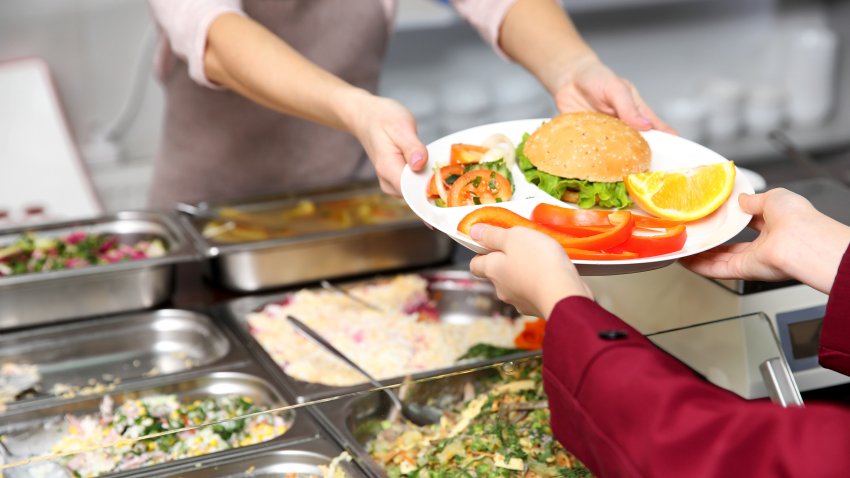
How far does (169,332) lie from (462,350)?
63 centimetres

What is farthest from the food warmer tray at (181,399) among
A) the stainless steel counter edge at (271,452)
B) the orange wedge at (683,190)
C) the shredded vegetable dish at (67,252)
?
the orange wedge at (683,190)

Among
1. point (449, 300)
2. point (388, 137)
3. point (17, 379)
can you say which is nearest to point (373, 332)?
point (449, 300)

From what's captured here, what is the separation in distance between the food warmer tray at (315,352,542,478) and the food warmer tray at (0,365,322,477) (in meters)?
0.07

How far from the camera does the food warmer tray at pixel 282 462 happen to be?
1501 mm

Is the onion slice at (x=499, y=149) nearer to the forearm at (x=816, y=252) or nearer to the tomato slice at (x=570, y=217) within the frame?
the tomato slice at (x=570, y=217)

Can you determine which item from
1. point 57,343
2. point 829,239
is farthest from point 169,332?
point 829,239

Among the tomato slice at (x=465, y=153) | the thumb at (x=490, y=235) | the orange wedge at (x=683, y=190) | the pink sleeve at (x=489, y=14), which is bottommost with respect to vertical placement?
the orange wedge at (x=683, y=190)

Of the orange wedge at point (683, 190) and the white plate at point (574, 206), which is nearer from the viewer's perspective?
the white plate at point (574, 206)

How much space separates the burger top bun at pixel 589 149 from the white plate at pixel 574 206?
6cm

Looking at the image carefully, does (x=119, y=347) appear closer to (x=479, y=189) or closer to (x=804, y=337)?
(x=479, y=189)

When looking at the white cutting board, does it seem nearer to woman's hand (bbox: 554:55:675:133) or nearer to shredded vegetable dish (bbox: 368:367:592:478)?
woman's hand (bbox: 554:55:675:133)

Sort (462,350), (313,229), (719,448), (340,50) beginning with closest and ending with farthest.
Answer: (719,448) → (462,350) → (313,229) → (340,50)

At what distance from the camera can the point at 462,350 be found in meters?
1.98

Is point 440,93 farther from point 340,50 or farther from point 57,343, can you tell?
point 57,343
